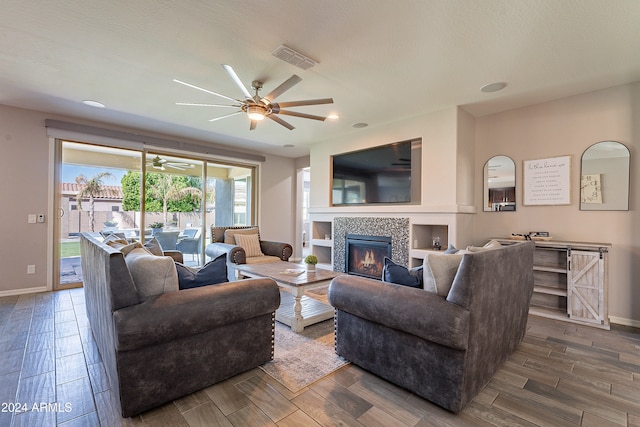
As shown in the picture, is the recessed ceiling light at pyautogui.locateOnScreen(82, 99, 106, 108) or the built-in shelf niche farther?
the built-in shelf niche

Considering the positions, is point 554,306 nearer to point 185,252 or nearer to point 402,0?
point 402,0

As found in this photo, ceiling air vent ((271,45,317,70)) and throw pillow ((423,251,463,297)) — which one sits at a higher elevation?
ceiling air vent ((271,45,317,70))

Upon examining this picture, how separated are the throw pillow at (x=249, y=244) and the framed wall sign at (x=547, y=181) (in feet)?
13.3

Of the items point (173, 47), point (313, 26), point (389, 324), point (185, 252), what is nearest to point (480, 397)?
point (389, 324)

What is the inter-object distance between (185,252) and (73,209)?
1.90 m

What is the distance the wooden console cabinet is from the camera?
9.68ft

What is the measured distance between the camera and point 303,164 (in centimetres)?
712

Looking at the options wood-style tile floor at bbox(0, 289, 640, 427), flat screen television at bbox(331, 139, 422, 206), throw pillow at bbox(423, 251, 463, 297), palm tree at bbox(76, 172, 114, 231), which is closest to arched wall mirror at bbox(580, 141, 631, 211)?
wood-style tile floor at bbox(0, 289, 640, 427)

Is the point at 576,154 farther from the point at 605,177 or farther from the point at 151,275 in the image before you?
the point at 151,275

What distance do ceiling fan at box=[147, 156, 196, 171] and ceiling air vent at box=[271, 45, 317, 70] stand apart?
3749mm

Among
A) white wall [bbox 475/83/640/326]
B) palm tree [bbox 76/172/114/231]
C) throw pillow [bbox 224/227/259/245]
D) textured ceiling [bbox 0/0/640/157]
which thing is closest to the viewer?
textured ceiling [bbox 0/0/640/157]

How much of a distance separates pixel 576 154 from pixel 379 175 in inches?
98.1

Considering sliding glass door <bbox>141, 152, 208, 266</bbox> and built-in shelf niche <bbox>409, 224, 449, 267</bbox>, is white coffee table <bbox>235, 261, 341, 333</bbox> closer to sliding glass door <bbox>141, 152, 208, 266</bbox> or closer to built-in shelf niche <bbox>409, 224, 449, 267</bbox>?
built-in shelf niche <bbox>409, 224, 449, 267</bbox>

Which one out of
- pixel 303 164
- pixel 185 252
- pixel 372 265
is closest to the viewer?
pixel 372 265
